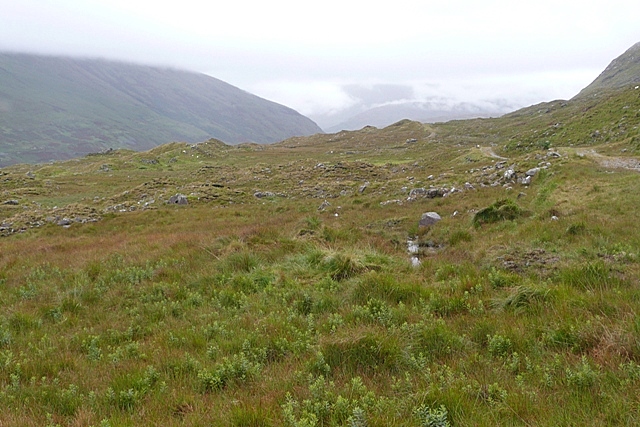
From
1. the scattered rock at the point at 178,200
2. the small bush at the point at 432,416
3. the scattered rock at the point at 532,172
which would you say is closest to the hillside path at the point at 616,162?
the scattered rock at the point at 532,172

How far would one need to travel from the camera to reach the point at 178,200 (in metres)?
32.2

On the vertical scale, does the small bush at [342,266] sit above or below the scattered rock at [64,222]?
above

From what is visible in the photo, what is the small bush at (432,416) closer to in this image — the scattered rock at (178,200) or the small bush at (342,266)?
the small bush at (342,266)

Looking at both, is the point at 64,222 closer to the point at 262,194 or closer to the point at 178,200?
the point at 178,200

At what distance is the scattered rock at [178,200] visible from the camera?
105 ft

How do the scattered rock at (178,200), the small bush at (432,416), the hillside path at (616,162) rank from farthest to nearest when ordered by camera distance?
the scattered rock at (178,200) → the hillside path at (616,162) → the small bush at (432,416)

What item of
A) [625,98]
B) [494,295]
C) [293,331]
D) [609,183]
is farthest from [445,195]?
[625,98]

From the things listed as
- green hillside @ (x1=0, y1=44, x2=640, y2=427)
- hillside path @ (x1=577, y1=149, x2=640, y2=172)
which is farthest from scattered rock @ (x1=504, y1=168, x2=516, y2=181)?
green hillside @ (x1=0, y1=44, x2=640, y2=427)

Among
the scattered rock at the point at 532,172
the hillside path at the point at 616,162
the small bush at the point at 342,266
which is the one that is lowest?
the small bush at the point at 342,266

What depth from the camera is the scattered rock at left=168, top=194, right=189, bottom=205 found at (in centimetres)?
3186

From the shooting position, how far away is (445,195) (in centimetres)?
2347

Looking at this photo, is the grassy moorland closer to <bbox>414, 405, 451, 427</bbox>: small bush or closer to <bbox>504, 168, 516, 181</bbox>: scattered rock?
<bbox>414, 405, 451, 427</bbox>: small bush

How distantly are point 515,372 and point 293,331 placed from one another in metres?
3.20

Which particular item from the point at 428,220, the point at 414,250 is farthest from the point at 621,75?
the point at 414,250
